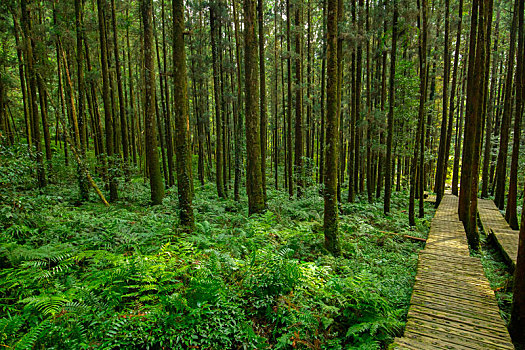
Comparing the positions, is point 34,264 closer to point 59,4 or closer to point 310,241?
point 310,241

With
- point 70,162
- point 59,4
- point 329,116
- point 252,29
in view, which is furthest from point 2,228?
point 70,162

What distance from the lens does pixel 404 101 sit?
53.1 ft

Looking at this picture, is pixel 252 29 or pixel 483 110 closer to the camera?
pixel 252 29

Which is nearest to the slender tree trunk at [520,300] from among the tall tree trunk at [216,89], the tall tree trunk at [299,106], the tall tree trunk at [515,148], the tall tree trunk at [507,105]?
the tall tree trunk at [515,148]

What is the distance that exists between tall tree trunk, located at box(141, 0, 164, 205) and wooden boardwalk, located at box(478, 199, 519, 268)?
43.3 feet

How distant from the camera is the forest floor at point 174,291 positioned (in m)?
3.31

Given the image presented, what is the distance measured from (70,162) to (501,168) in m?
30.5

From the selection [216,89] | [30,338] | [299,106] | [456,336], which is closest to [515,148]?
[299,106]

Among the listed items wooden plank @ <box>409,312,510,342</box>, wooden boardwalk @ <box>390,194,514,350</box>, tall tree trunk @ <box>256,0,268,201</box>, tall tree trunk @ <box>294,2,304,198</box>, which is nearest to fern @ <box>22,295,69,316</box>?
wooden boardwalk @ <box>390,194,514,350</box>

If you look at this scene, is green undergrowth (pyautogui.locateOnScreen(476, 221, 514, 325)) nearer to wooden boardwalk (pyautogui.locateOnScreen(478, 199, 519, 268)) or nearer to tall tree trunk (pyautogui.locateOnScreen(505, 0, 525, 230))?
wooden boardwalk (pyautogui.locateOnScreen(478, 199, 519, 268))

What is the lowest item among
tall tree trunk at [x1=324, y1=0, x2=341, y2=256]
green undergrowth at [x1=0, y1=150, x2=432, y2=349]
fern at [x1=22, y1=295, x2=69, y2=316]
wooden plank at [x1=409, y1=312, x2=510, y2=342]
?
wooden plank at [x1=409, y1=312, x2=510, y2=342]

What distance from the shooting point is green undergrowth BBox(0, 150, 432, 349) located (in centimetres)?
329

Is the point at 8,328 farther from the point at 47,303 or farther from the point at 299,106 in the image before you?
the point at 299,106

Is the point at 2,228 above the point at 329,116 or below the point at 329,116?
below
